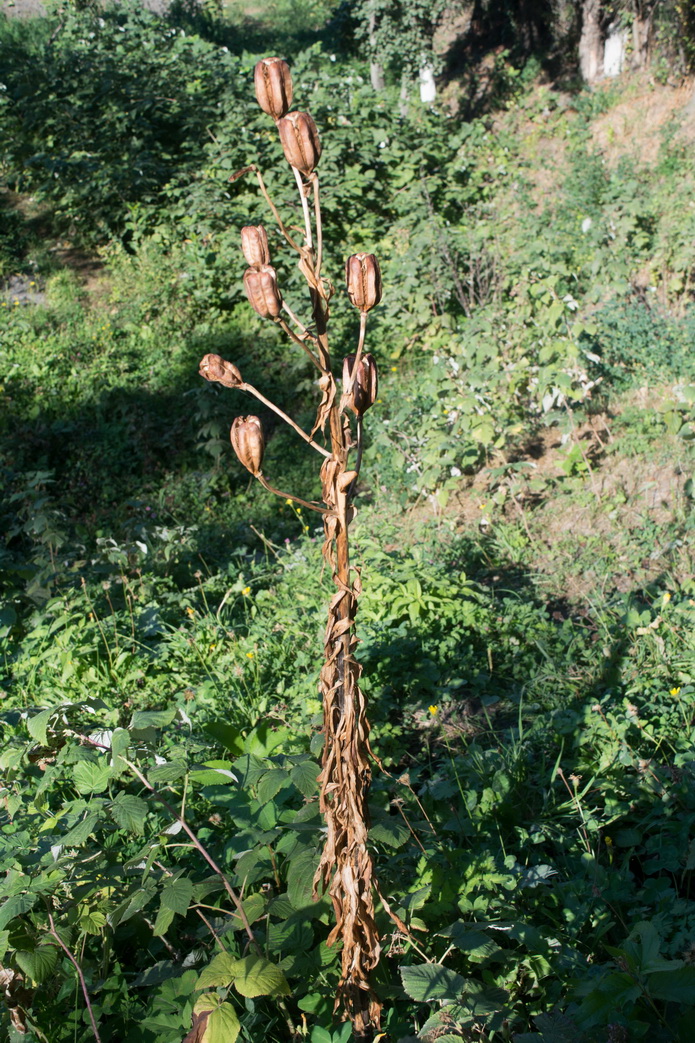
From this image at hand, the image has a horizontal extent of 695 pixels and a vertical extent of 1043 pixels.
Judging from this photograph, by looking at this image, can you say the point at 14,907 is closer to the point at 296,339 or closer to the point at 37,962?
the point at 37,962

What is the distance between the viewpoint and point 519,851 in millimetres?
2154

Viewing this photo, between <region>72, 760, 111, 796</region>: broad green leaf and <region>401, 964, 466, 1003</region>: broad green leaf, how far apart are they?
878 millimetres

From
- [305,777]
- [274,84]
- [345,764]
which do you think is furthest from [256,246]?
[305,777]

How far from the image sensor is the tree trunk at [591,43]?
1050 cm

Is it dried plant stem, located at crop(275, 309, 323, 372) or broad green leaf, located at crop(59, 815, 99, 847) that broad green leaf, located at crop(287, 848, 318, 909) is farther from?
dried plant stem, located at crop(275, 309, 323, 372)

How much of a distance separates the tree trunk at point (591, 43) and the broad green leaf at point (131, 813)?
12.0m

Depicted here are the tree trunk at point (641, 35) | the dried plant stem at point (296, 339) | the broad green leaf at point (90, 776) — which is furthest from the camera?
the tree trunk at point (641, 35)

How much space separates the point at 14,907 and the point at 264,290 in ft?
4.04

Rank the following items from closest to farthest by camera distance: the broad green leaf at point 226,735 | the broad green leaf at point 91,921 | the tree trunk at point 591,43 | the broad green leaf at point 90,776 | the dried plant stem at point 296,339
Result: the dried plant stem at point 296,339, the broad green leaf at point 91,921, the broad green leaf at point 90,776, the broad green leaf at point 226,735, the tree trunk at point 591,43

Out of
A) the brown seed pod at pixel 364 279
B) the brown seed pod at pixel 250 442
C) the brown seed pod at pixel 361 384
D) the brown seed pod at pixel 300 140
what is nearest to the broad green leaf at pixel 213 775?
the brown seed pod at pixel 250 442

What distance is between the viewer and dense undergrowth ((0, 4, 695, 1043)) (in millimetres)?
1598

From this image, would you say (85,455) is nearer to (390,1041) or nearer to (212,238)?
(212,238)

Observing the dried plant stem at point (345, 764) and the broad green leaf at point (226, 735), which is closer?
the dried plant stem at point (345, 764)

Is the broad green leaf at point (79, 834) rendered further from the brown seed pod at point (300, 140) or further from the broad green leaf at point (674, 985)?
the brown seed pod at point (300, 140)
